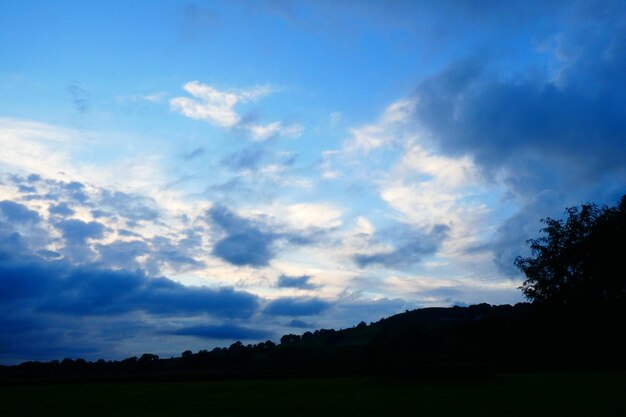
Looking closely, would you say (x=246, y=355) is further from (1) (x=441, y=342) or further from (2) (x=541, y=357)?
(2) (x=541, y=357)

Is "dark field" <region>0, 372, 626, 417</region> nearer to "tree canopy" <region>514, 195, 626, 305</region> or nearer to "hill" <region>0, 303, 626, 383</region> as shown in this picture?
"hill" <region>0, 303, 626, 383</region>

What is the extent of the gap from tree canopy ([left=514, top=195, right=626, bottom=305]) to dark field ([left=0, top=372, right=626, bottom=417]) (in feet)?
70.5

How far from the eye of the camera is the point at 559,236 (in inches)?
2238

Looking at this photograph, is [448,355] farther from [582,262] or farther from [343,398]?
[343,398]

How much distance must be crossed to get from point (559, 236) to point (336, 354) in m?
41.6

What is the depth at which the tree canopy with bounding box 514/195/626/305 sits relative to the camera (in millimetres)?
54125

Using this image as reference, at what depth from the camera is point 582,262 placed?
55.7 meters

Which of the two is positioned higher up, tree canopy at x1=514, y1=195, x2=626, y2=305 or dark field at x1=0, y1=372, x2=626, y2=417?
tree canopy at x1=514, y1=195, x2=626, y2=305

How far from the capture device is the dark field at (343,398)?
2342cm

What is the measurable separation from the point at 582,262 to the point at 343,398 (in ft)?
125

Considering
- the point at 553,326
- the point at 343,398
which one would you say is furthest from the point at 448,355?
the point at 343,398

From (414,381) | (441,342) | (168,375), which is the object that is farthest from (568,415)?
(441,342)

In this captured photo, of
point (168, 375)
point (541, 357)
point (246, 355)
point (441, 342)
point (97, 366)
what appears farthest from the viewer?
point (246, 355)

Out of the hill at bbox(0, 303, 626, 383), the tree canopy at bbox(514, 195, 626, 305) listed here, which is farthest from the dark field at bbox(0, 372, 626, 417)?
the tree canopy at bbox(514, 195, 626, 305)
